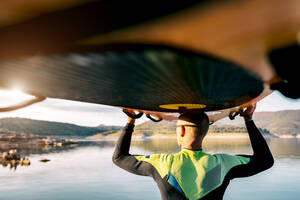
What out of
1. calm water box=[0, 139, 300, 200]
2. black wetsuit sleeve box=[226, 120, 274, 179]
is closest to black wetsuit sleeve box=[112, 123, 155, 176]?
black wetsuit sleeve box=[226, 120, 274, 179]

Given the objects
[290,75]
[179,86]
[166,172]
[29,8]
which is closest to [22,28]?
[29,8]

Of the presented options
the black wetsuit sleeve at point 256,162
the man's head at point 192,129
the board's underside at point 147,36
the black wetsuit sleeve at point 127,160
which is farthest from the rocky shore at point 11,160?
the board's underside at point 147,36

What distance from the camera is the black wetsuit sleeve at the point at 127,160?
101 inches

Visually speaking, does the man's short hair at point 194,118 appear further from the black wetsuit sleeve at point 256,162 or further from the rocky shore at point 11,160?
the rocky shore at point 11,160

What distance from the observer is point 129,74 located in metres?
1.27

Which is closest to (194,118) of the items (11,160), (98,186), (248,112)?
(248,112)

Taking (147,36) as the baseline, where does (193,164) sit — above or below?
below

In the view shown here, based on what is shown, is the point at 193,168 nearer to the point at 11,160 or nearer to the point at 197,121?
the point at 197,121

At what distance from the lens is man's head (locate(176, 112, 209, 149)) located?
2557mm

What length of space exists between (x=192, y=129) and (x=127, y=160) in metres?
0.70

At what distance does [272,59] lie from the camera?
3.34 feet

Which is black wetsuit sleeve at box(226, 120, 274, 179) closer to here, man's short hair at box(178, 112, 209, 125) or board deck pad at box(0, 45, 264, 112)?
man's short hair at box(178, 112, 209, 125)

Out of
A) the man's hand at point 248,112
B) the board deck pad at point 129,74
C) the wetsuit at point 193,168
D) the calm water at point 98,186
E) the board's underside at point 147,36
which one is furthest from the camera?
→ the calm water at point 98,186

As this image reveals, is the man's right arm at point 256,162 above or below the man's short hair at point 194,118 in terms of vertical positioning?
below
